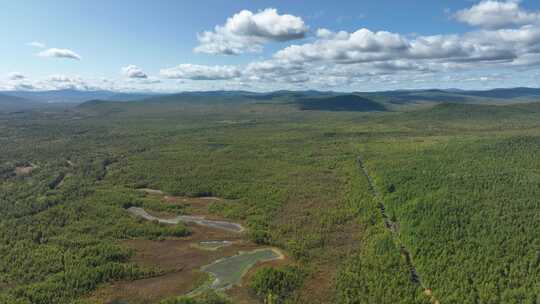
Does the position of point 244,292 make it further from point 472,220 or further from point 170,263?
point 472,220

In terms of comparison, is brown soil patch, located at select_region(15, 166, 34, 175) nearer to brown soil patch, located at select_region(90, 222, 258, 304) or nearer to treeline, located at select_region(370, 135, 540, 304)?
brown soil patch, located at select_region(90, 222, 258, 304)

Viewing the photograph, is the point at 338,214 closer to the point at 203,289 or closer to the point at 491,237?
the point at 491,237

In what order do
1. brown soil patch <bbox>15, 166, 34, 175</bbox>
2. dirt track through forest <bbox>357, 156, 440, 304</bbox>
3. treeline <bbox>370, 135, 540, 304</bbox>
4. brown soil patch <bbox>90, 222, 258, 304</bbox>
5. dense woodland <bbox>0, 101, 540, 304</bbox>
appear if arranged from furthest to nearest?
brown soil patch <bbox>15, 166, 34, 175</bbox> → brown soil patch <bbox>90, 222, 258, 304</bbox> → dense woodland <bbox>0, 101, 540, 304</bbox> → dirt track through forest <bbox>357, 156, 440, 304</bbox> → treeline <bbox>370, 135, 540, 304</bbox>

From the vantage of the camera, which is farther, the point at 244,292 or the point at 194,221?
the point at 194,221

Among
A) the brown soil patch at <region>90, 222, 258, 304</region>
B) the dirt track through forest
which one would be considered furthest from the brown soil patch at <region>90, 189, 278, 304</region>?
the dirt track through forest

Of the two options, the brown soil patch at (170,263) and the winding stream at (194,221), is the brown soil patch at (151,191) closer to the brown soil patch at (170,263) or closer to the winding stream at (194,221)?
the winding stream at (194,221)

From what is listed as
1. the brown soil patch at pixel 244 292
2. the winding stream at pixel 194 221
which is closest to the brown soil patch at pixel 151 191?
the winding stream at pixel 194 221

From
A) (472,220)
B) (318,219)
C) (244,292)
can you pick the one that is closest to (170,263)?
(244,292)

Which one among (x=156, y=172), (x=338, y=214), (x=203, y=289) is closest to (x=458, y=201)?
(x=338, y=214)
